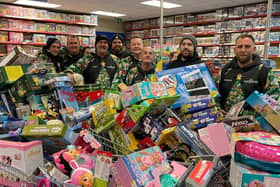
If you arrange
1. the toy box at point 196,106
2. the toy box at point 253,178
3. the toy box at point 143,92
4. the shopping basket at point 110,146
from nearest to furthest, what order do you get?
the toy box at point 253,178
the shopping basket at point 110,146
the toy box at point 143,92
the toy box at point 196,106

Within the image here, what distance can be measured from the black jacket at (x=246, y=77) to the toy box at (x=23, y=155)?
6.34ft

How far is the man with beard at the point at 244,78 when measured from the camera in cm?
251

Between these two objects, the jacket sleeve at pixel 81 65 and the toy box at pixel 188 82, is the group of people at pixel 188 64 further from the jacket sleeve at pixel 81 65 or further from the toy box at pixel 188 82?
the toy box at pixel 188 82

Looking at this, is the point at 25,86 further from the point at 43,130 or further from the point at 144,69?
the point at 144,69

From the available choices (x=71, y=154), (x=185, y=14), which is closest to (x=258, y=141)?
(x=71, y=154)

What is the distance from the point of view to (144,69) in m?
2.85

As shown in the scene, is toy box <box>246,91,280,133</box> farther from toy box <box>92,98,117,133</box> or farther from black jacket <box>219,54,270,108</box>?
black jacket <box>219,54,270,108</box>

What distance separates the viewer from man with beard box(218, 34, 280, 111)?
2.51 meters

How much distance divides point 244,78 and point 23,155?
82.8 inches

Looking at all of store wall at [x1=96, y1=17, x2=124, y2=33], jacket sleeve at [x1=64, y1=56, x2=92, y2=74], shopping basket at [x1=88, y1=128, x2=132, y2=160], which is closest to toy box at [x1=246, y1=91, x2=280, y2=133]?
shopping basket at [x1=88, y1=128, x2=132, y2=160]

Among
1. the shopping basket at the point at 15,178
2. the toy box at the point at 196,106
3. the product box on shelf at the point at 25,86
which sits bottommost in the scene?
the shopping basket at the point at 15,178

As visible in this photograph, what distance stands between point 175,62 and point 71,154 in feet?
6.67

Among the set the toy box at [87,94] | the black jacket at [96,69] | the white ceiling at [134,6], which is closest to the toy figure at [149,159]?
the toy box at [87,94]

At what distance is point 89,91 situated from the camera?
213cm
